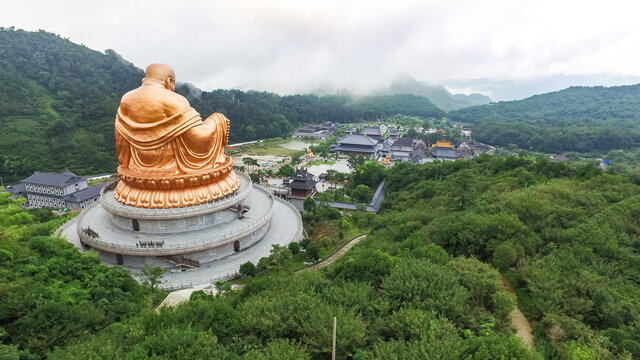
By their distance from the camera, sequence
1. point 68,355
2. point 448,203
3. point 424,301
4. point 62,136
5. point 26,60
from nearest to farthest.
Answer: point 68,355 < point 424,301 < point 448,203 < point 62,136 < point 26,60

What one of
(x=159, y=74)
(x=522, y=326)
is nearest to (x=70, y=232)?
(x=159, y=74)

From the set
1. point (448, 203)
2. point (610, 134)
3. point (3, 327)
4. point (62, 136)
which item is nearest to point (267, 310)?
point (3, 327)

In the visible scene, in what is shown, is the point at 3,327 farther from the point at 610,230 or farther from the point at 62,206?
the point at 62,206

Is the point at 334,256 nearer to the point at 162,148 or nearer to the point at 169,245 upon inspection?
the point at 169,245

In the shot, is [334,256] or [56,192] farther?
[56,192]

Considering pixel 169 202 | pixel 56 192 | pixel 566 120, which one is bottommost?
pixel 56 192
